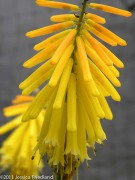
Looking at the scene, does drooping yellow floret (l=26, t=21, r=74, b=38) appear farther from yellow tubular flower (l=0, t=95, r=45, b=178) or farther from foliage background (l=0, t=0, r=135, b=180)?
foliage background (l=0, t=0, r=135, b=180)

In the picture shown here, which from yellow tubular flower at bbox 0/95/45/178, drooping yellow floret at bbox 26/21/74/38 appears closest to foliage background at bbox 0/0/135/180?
yellow tubular flower at bbox 0/95/45/178

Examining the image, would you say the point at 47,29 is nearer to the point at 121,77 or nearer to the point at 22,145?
the point at 22,145

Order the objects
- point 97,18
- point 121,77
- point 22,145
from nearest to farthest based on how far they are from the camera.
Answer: point 97,18 < point 22,145 < point 121,77

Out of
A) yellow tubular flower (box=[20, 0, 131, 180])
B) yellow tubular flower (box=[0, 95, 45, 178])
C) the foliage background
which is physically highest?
yellow tubular flower (box=[20, 0, 131, 180])

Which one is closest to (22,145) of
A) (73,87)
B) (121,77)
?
(73,87)

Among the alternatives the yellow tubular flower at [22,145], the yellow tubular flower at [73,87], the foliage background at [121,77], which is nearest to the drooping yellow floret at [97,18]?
the yellow tubular flower at [73,87]

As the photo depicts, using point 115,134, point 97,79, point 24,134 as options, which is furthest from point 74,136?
point 115,134
